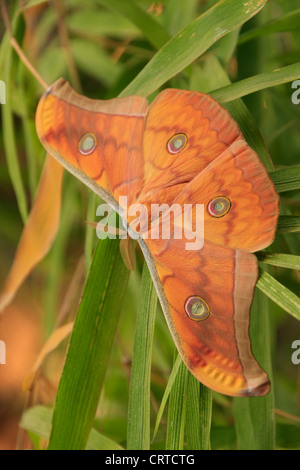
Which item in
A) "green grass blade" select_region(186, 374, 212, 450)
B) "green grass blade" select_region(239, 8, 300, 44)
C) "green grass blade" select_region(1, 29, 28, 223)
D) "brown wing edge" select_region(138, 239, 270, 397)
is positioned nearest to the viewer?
"brown wing edge" select_region(138, 239, 270, 397)

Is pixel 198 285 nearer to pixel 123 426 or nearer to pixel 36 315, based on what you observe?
pixel 123 426

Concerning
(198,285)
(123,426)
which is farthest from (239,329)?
(123,426)

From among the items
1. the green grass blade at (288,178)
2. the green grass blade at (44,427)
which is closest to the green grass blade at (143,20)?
the green grass blade at (288,178)

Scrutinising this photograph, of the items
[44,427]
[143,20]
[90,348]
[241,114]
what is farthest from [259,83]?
[44,427]

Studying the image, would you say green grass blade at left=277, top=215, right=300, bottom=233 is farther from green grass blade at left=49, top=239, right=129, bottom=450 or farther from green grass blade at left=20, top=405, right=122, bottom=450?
green grass blade at left=20, top=405, right=122, bottom=450

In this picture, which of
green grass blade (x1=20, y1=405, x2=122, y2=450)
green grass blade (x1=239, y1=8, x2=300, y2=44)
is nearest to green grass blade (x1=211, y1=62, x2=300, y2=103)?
green grass blade (x1=239, y1=8, x2=300, y2=44)

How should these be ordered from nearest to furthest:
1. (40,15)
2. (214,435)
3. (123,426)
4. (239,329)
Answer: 1. (239,329)
2. (214,435)
3. (123,426)
4. (40,15)
